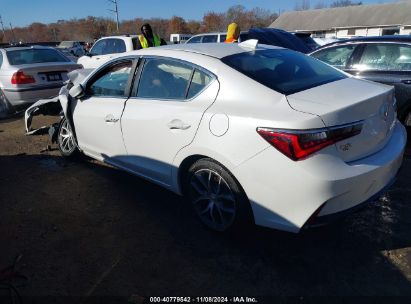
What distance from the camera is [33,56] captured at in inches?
343

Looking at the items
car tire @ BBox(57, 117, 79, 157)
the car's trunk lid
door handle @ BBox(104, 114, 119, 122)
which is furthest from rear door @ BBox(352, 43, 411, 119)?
car tire @ BBox(57, 117, 79, 157)

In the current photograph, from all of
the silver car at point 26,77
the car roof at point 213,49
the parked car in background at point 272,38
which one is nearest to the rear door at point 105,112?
the car roof at point 213,49

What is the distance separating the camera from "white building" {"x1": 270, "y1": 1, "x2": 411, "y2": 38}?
42594 mm

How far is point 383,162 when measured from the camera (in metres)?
2.87

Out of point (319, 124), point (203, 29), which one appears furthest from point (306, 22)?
point (319, 124)

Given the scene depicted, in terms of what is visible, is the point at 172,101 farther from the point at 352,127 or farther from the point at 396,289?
the point at 396,289

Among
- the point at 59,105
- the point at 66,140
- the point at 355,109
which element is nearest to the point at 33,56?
the point at 59,105

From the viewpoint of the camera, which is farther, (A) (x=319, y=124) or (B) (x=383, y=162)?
(B) (x=383, y=162)

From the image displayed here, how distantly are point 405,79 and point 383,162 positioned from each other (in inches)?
116

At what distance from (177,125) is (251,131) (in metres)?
0.80

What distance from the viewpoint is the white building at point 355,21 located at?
42.6m

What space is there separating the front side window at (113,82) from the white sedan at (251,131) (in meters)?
0.02

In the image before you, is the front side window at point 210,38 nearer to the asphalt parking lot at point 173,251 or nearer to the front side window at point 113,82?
the front side window at point 113,82

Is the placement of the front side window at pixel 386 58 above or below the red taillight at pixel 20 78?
above
